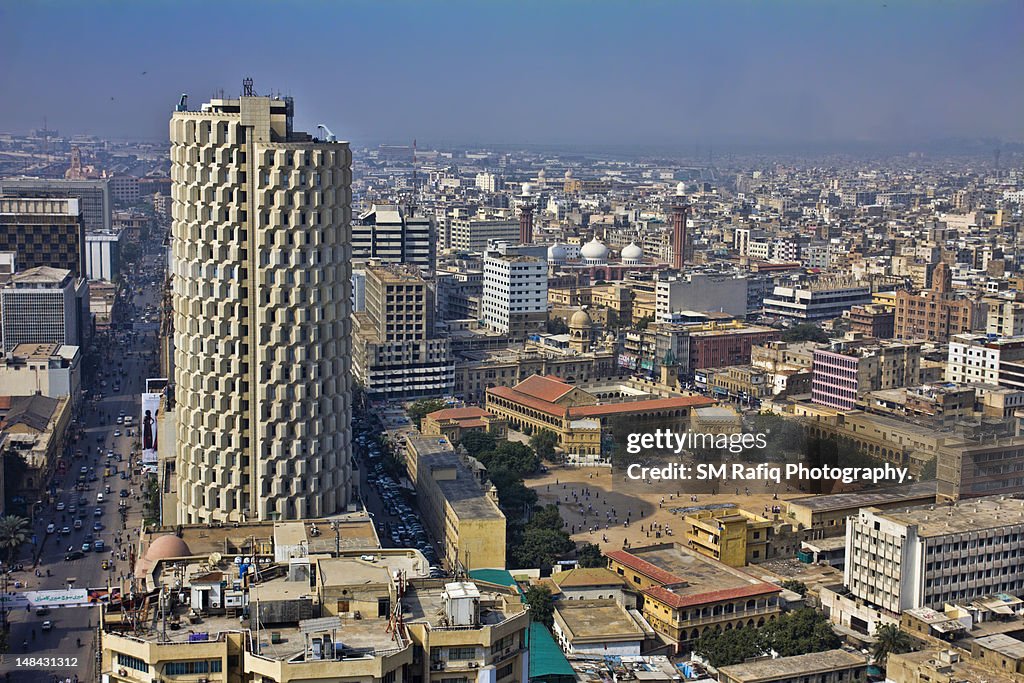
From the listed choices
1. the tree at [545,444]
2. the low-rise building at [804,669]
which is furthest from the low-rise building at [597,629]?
the tree at [545,444]

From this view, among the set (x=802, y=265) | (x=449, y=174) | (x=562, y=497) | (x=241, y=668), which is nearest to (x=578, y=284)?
(x=802, y=265)

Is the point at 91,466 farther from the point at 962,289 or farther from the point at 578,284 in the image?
the point at 962,289

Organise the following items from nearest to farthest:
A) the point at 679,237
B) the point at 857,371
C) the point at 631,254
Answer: the point at 857,371, the point at 679,237, the point at 631,254

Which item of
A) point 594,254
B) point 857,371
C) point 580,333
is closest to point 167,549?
point 857,371

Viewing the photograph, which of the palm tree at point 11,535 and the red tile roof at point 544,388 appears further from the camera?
the red tile roof at point 544,388

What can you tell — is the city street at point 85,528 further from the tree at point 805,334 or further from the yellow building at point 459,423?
the tree at point 805,334

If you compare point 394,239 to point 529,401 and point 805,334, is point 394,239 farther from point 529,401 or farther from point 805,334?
point 529,401
